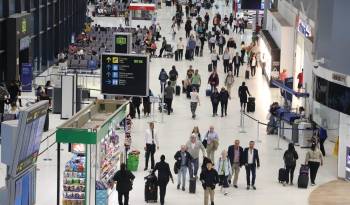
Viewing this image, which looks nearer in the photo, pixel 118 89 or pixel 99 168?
pixel 99 168

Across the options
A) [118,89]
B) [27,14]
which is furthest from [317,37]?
[27,14]

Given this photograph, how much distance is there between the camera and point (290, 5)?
43.7m

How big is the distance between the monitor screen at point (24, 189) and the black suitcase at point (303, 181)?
9.56m

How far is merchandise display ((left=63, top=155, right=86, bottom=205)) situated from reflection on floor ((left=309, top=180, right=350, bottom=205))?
5845 millimetres

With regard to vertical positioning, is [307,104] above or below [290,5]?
below

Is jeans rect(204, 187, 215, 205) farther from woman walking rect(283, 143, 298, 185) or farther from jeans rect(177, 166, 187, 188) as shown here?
woman walking rect(283, 143, 298, 185)

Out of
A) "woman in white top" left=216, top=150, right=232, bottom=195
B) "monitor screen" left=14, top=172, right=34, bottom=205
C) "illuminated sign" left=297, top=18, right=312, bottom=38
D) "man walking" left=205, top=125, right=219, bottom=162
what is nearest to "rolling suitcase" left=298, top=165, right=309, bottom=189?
"woman in white top" left=216, top=150, right=232, bottom=195

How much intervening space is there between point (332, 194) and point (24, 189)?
33.7 ft

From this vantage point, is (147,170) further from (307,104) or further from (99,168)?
(307,104)

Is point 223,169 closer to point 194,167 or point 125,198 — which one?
point 194,167

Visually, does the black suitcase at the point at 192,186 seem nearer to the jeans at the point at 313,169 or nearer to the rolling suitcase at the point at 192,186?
the rolling suitcase at the point at 192,186

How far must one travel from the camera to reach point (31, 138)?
54.5 feet

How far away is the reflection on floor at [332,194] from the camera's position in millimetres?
23781

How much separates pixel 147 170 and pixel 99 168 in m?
4.65
